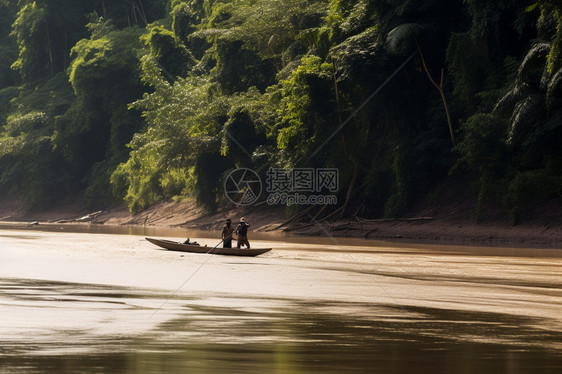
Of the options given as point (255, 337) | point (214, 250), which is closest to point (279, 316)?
point (255, 337)

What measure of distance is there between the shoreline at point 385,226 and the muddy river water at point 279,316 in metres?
9.10

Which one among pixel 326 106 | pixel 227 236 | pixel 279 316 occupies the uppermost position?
pixel 326 106

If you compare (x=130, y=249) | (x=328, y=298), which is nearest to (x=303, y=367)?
(x=328, y=298)

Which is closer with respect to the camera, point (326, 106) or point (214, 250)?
point (214, 250)

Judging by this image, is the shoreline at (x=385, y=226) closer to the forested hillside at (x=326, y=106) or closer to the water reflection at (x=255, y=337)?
the forested hillside at (x=326, y=106)

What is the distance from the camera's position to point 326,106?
43531 mm

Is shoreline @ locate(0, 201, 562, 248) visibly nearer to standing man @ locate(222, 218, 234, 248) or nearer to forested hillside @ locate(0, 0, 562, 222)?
forested hillside @ locate(0, 0, 562, 222)

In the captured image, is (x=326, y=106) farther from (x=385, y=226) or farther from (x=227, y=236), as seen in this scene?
(x=227, y=236)

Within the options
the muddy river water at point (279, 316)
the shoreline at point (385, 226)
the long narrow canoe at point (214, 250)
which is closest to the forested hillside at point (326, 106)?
the shoreline at point (385, 226)

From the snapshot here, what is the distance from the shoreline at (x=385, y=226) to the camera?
34.3m

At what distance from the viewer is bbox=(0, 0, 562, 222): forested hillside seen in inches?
1401

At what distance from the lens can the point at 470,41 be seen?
1465 inches

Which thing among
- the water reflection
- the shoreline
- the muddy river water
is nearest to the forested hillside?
the shoreline

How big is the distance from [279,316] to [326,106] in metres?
30.2
